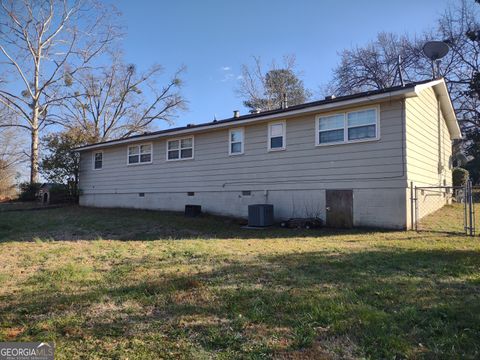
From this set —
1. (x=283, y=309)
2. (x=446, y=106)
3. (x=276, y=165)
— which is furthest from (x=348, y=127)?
(x=283, y=309)

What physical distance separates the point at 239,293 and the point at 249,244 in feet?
13.6

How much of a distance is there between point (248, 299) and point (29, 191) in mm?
24423

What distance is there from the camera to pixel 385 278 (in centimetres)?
552

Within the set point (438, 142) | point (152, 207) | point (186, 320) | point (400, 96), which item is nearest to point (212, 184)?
point (152, 207)

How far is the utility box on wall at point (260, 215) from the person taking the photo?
12.5 m

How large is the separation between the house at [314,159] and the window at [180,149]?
0.04 m

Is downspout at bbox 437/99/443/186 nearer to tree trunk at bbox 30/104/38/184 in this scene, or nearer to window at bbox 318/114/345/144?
window at bbox 318/114/345/144

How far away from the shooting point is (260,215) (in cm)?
1256

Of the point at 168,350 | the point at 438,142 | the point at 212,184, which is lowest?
the point at 168,350

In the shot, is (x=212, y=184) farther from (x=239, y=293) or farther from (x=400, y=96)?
(x=239, y=293)

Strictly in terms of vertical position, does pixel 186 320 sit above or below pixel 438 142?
below

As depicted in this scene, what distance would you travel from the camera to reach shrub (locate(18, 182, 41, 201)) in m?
24.7

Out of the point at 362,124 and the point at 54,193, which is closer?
the point at 362,124

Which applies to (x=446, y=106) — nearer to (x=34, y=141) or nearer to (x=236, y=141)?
(x=236, y=141)
